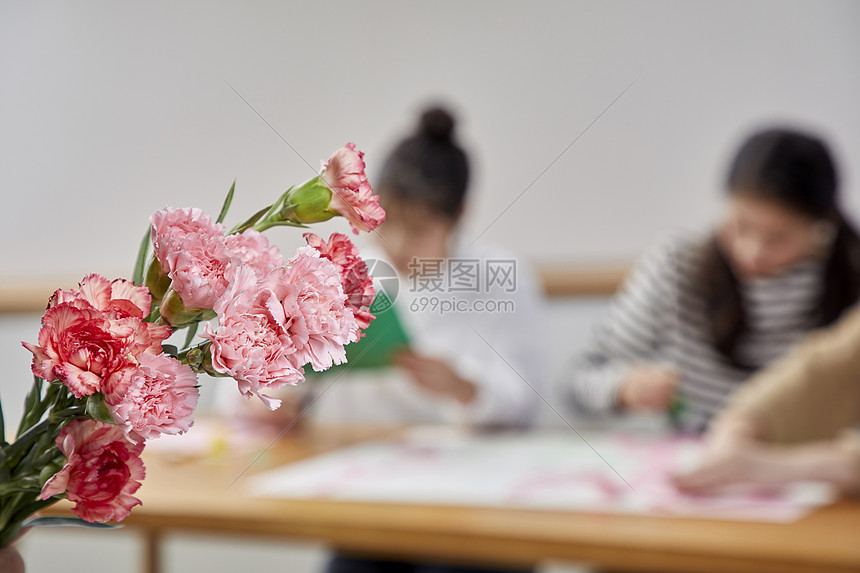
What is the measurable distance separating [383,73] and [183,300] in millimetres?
1280

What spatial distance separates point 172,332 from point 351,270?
53 millimetres

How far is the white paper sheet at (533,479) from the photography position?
71cm

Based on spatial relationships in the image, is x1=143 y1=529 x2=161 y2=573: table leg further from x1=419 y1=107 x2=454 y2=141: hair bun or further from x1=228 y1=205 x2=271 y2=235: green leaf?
x1=228 y1=205 x2=271 y2=235: green leaf

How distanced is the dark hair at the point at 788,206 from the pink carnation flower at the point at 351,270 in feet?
3.10

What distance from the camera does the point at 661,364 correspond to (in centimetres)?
123

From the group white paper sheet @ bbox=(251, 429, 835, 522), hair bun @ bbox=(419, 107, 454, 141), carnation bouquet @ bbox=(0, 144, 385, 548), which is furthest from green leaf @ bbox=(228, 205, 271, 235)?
hair bun @ bbox=(419, 107, 454, 141)

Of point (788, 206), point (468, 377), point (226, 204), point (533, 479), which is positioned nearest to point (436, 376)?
point (468, 377)

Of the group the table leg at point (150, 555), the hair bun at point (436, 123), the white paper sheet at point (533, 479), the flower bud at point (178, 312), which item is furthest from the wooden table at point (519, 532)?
the hair bun at point (436, 123)

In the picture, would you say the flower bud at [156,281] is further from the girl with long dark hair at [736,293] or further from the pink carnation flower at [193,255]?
the girl with long dark hair at [736,293]

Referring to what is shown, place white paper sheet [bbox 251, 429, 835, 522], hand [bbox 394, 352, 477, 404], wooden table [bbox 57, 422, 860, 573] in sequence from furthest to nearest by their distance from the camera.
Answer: hand [bbox 394, 352, 477, 404]
white paper sheet [bbox 251, 429, 835, 522]
wooden table [bbox 57, 422, 860, 573]

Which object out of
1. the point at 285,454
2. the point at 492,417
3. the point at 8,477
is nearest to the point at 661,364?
the point at 492,417

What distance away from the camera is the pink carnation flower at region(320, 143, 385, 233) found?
220 mm

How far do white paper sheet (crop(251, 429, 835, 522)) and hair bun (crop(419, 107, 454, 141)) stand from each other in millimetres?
453

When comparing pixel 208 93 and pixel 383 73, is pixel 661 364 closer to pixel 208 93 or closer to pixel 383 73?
pixel 383 73
